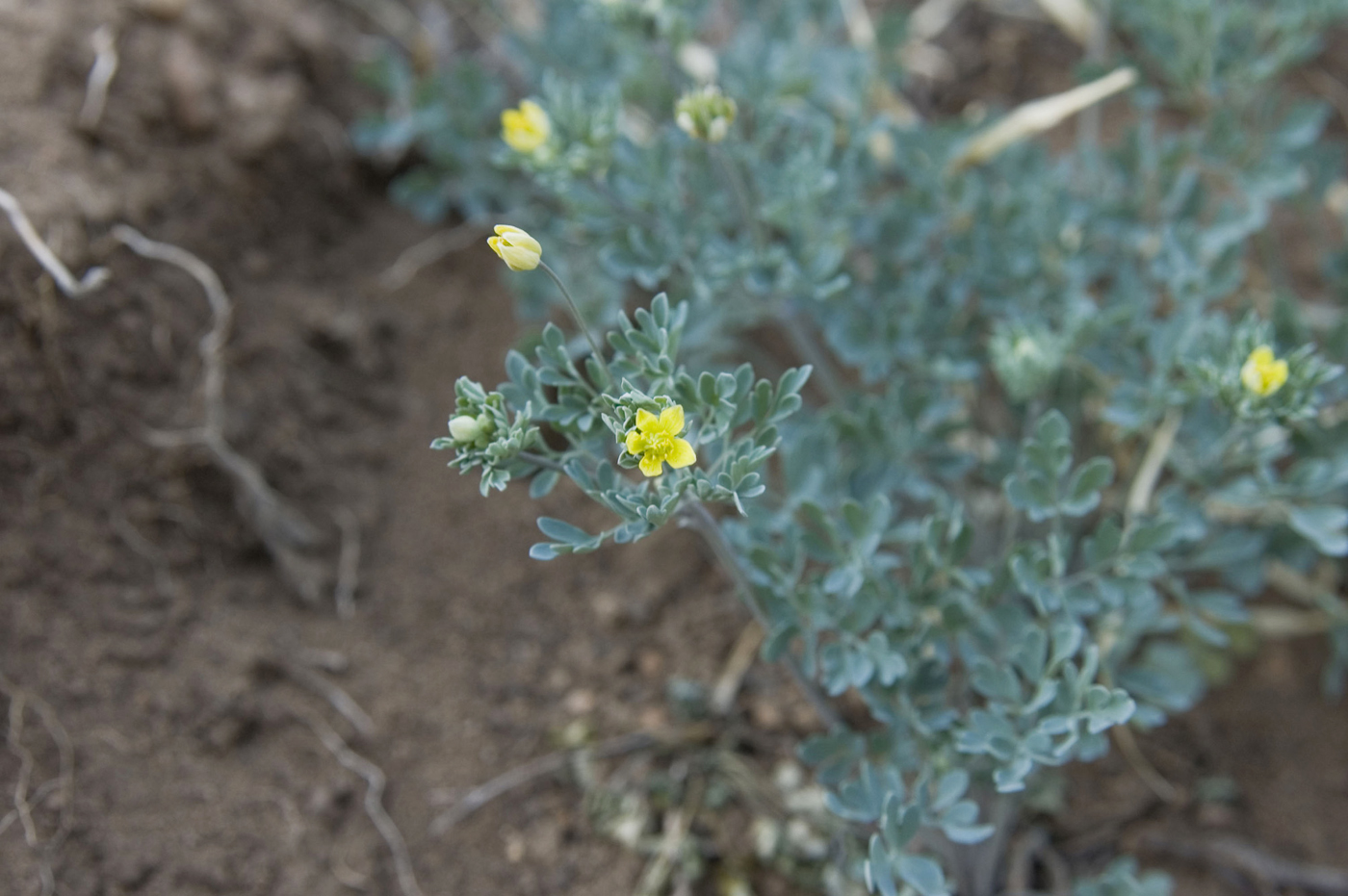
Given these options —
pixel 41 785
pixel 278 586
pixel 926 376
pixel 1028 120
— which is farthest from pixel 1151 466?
pixel 41 785

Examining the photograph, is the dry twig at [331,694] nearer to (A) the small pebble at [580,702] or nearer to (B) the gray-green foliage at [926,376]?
(A) the small pebble at [580,702]

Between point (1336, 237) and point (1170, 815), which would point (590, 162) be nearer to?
point (1170, 815)

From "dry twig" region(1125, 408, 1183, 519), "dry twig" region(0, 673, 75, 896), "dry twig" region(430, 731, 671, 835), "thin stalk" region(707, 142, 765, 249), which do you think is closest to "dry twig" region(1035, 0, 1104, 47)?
"dry twig" region(1125, 408, 1183, 519)

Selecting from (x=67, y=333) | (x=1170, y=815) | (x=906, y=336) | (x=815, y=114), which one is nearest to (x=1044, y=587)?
(x=906, y=336)

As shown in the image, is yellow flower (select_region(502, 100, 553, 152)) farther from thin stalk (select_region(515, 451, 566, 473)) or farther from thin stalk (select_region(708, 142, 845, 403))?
thin stalk (select_region(515, 451, 566, 473))

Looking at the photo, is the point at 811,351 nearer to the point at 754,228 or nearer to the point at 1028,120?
the point at 754,228

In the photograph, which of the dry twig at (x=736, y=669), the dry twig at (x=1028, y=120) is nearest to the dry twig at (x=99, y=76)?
the dry twig at (x=736, y=669)
